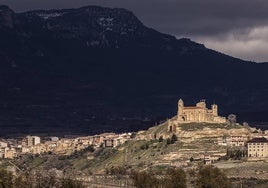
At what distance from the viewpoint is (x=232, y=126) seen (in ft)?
583

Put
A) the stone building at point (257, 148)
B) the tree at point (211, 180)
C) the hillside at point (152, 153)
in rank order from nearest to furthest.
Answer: the tree at point (211, 180), the stone building at point (257, 148), the hillside at point (152, 153)

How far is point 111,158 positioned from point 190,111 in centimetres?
1562

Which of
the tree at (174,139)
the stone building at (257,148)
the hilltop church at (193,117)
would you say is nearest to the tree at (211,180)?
the stone building at (257,148)

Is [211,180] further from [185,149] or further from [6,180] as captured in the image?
[185,149]

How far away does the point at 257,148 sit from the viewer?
15250 cm

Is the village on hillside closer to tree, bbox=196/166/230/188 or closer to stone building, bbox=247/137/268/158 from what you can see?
stone building, bbox=247/137/268/158

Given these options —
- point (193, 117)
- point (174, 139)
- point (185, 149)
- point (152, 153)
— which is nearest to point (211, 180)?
point (185, 149)

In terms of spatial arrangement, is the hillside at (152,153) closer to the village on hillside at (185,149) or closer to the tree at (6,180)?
the village on hillside at (185,149)

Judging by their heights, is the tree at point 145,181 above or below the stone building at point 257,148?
below

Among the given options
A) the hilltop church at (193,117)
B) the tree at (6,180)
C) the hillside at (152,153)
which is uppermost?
the hilltop church at (193,117)

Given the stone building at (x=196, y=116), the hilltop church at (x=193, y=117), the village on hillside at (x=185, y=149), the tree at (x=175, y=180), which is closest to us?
the tree at (x=175, y=180)

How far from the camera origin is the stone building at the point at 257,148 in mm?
151125

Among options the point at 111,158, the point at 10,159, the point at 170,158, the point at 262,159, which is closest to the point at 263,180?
the point at 262,159

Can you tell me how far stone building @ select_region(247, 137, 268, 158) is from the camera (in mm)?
151125
